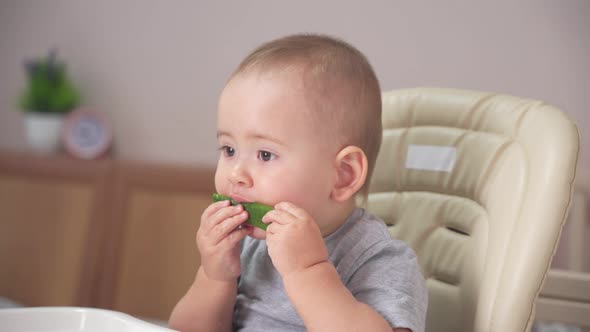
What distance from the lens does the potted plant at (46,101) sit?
2305mm

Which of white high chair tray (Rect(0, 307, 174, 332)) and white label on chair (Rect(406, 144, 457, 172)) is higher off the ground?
white label on chair (Rect(406, 144, 457, 172))

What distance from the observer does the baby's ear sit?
0.81 meters

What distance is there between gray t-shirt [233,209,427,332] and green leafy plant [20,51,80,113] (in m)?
1.63

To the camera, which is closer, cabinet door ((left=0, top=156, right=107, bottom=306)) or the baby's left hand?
the baby's left hand

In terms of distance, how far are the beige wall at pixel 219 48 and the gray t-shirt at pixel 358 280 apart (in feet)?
3.68

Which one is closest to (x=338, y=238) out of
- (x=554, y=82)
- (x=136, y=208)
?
(x=554, y=82)

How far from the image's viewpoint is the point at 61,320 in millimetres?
726

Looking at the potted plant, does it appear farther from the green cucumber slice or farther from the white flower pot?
the green cucumber slice

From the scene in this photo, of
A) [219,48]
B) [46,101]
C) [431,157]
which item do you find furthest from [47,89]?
[431,157]

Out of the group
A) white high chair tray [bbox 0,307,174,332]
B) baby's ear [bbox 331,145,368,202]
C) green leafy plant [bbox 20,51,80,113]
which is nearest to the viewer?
white high chair tray [bbox 0,307,174,332]

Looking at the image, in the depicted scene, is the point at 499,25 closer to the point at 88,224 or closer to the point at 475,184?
the point at 475,184

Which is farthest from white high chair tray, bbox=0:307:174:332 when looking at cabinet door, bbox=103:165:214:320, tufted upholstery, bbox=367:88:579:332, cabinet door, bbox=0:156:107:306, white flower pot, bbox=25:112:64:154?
white flower pot, bbox=25:112:64:154

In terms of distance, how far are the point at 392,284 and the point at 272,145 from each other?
20 centimetres

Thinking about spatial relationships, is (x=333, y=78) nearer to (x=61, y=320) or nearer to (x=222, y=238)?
(x=222, y=238)
